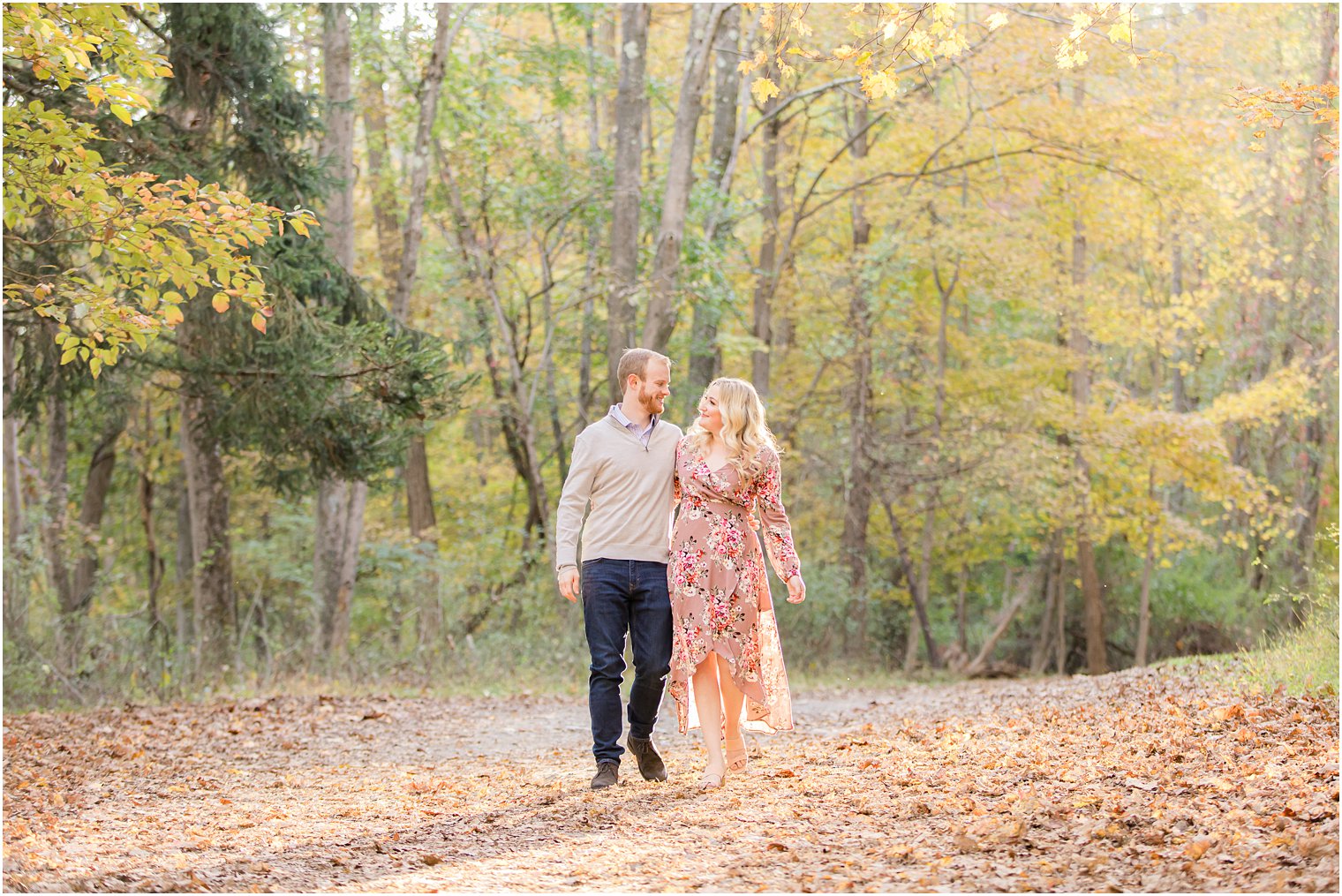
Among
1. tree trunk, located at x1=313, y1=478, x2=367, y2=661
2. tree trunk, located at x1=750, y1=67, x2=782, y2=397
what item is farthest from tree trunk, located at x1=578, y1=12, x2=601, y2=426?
tree trunk, located at x1=313, y1=478, x2=367, y2=661

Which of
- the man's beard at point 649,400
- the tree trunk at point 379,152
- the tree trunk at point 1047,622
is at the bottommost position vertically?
the tree trunk at point 1047,622

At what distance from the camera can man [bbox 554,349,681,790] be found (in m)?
5.41

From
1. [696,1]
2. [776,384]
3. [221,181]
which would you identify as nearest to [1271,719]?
[221,181]

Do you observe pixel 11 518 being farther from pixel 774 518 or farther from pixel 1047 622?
pixel 1047 622

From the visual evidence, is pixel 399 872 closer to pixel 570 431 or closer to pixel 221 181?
pixel 221 181

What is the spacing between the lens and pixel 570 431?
67.6 ft

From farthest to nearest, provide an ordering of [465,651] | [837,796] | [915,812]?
[465,651] → [837,796] → [915,812]

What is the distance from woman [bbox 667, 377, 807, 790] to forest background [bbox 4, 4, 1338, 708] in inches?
169

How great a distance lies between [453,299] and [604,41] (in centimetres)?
636

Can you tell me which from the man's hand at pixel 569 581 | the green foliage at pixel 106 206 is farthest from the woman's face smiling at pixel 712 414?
the green foliage at pixel 106 206

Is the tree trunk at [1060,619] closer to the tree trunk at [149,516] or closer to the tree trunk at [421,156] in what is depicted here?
the tree trunk at [421,156]

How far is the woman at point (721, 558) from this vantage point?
5.38 metres

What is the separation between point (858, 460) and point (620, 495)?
43.1 ft

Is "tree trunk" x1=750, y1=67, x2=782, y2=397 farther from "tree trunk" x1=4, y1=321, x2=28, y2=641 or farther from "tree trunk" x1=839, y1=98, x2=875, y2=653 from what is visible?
"tree trunk" x1=4, y1=321, x2=28, y2=641
